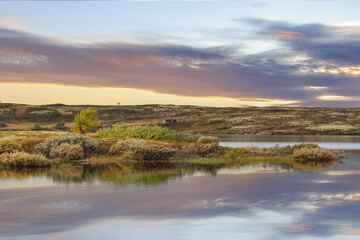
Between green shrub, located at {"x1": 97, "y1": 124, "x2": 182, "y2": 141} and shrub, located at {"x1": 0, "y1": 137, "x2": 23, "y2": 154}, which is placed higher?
green shrub, located at {"x1": 97, "y1": 124, "x2": 182, "y2": 141}

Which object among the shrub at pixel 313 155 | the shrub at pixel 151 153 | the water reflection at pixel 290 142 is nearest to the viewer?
the shrub at pixel 151 153

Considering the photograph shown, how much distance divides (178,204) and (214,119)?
11462 cm

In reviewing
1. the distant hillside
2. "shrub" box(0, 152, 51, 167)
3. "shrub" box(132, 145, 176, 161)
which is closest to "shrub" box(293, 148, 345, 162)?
"shrub" box(132, 145, 176, 161)

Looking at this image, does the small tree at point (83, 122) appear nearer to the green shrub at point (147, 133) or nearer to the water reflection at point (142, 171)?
the green shrub at point (147, 133)

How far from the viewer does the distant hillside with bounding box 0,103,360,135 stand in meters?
101

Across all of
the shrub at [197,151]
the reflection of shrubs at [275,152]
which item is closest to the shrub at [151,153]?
the shrub at [197,151]

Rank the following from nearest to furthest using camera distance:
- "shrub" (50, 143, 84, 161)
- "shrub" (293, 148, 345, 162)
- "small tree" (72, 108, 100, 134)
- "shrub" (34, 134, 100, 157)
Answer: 1. "shrub" (50, 143, 84, 161)
2. "shrub" (34, 134, 100, 157)
3. "shrub" (293, 148, 345, 162)
4. "small tree" (72, 108, 100, 134)

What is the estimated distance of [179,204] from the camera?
12305 mm

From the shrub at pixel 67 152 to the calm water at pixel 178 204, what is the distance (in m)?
3.60

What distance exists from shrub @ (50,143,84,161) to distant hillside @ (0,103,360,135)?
75.5 meters

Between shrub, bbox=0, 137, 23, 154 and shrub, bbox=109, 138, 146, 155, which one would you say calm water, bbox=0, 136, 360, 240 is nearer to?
shrub, bbox=0, 137, 23, 154

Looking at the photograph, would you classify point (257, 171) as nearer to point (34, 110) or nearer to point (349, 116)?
point (349, 116)

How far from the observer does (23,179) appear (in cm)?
1733

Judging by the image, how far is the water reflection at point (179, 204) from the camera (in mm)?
9336
